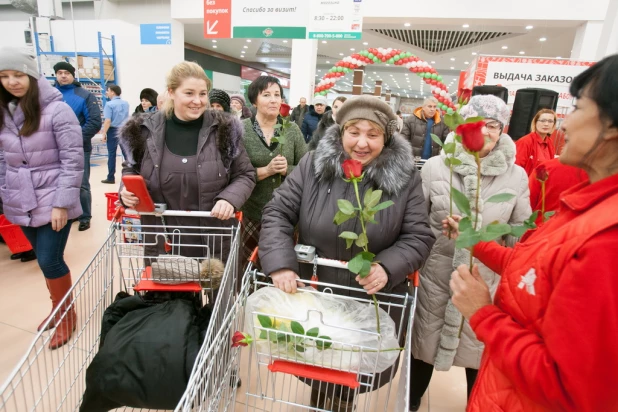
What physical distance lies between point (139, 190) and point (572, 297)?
57.8 inches

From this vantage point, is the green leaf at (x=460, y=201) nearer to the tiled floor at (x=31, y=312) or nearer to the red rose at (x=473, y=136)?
the red rose at (x=473, y=136)

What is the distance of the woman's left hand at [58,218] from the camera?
2.12 m

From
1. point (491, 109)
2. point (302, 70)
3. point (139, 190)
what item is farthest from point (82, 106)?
point (302, 70)

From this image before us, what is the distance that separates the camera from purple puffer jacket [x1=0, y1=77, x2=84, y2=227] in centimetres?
208

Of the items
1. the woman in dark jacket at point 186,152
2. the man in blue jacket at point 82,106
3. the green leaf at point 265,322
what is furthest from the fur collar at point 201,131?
the man in blue jacket at point 82,106

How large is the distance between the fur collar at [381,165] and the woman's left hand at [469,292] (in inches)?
17.5

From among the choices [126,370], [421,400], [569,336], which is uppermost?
[569,336]

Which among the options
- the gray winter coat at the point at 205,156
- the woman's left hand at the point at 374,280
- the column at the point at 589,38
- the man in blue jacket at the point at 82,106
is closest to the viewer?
the woman's left hand at the point at 374,280

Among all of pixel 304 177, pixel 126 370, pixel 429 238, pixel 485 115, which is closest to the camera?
pixel 126 370

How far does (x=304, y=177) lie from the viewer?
1485 mm

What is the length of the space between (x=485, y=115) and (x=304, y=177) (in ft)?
2.91

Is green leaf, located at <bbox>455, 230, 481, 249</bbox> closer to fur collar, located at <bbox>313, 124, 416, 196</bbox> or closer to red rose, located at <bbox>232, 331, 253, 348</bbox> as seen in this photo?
fur collar, located at <bbox>313, 124, 416, 196</bbox>

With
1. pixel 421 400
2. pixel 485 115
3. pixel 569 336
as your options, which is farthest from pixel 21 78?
pixel 421 400

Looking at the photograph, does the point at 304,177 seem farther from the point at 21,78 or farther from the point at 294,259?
the point at 21,78
